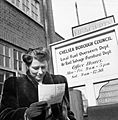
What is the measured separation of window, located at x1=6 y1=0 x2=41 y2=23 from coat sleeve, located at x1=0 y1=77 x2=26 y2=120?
10.4 ft

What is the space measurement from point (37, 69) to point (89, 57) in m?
0.98

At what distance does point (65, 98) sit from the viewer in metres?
1.12

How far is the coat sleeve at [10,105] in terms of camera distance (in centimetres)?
96

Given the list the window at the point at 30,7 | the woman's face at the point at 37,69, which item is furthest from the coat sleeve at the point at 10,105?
the window at the point at 30,7

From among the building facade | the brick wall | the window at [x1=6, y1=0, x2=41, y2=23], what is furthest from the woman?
the window at [x1=6, y1=0, x2=41, y2=23]

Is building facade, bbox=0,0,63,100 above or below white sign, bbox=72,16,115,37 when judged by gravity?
above

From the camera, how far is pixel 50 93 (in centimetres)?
95

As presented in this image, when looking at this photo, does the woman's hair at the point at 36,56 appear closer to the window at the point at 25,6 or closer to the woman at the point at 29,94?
the woman at the point at 29,94

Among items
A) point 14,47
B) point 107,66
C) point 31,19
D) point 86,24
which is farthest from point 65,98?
point 31,19

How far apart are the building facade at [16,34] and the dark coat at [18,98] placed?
92.1 inches

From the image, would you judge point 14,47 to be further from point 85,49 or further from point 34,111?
point 34,111

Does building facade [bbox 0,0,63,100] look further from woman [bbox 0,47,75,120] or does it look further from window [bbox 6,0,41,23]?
woman [bbox 0,47,75,120]

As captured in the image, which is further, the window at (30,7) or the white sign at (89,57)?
the window at (30,7)

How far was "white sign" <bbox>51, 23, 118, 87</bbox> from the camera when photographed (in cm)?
183
